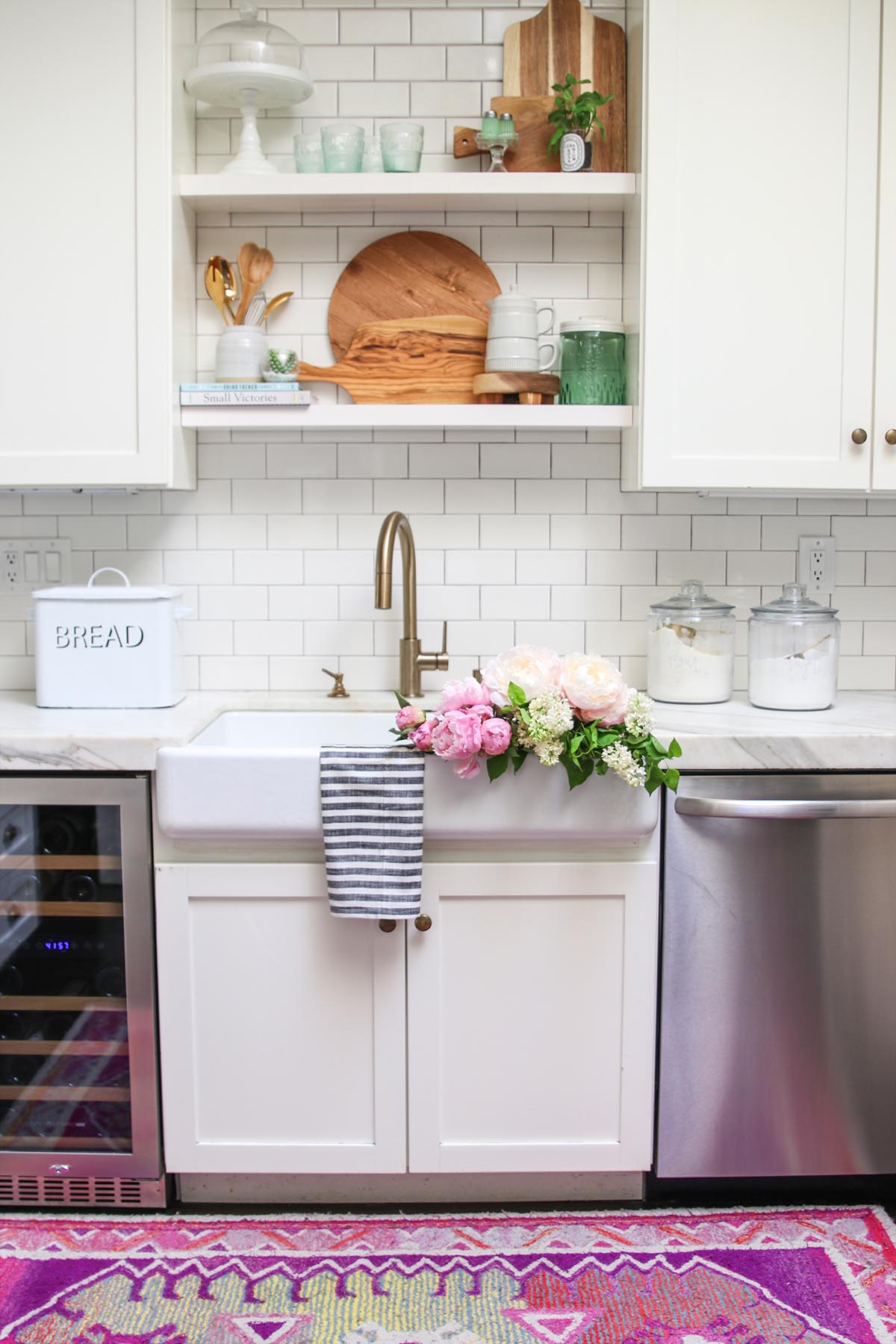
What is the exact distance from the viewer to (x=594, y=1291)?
1.93 metres

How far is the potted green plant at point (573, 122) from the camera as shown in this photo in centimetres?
236

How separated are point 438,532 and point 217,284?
72 centimetres

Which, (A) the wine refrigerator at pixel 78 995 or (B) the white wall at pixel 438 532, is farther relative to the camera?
(B) the white wall at pixel 438 532

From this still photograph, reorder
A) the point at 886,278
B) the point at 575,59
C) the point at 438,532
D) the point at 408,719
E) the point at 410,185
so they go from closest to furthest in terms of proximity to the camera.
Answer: the point at 408,719 → the point at 886,278 → the point at 410,185 → the point at 575,59 → the point at 438,532

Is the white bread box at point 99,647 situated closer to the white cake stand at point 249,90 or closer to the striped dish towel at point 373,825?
the striped dish towel at point 373,825

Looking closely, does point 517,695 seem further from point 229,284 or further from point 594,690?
point 229,284

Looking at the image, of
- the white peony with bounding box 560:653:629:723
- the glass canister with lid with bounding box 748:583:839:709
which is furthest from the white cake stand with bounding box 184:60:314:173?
the glass canister with lid with bounding box 748:583:839:709

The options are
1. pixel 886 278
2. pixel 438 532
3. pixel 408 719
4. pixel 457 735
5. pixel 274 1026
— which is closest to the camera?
pixel 457 735

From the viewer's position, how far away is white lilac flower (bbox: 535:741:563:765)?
6.10 ft

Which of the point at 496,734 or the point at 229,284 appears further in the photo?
the point at 229,284

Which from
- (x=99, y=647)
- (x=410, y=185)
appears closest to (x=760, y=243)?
(x=410, y=185)

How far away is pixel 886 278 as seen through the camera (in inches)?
88.4

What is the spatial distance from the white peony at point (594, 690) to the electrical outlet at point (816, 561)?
0.92m

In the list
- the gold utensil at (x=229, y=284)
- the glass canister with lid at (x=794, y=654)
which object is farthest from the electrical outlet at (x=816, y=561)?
the gold utensil at (x=229, y=284)
